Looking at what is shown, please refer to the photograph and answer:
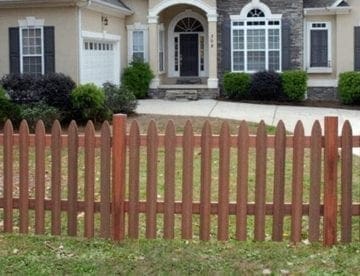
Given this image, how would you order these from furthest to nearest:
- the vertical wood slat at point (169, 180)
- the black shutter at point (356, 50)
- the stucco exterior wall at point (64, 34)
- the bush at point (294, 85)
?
the black shutter at point (356, 50), the bush at point (294, 85), the stucco exterior wall at point (64, 34), the vertical wood slat at point (169, 180)

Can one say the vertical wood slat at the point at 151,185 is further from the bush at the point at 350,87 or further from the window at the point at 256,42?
the window at the point at 256,42

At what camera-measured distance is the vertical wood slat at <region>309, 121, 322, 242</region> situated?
21.5 ft

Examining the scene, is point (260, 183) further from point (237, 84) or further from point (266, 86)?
point (237, 84)

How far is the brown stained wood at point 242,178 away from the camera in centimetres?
655

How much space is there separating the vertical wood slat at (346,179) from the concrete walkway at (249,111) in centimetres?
1100

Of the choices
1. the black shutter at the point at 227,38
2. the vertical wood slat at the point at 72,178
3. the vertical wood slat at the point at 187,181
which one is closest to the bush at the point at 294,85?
the black shutter at the point at 227,38

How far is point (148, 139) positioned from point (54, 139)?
969 mm

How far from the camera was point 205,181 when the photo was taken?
6.63 metres

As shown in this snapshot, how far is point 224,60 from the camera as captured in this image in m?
24.8

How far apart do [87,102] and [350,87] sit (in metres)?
9.70

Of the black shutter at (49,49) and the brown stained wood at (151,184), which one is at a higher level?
the black shutter at (49,49)

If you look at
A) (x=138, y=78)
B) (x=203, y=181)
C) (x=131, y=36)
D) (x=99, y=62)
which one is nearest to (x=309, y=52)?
(x=138, y=78)

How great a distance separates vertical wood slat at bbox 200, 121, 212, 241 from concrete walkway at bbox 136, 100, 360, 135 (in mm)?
11177

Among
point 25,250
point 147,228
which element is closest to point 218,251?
point 147,228
